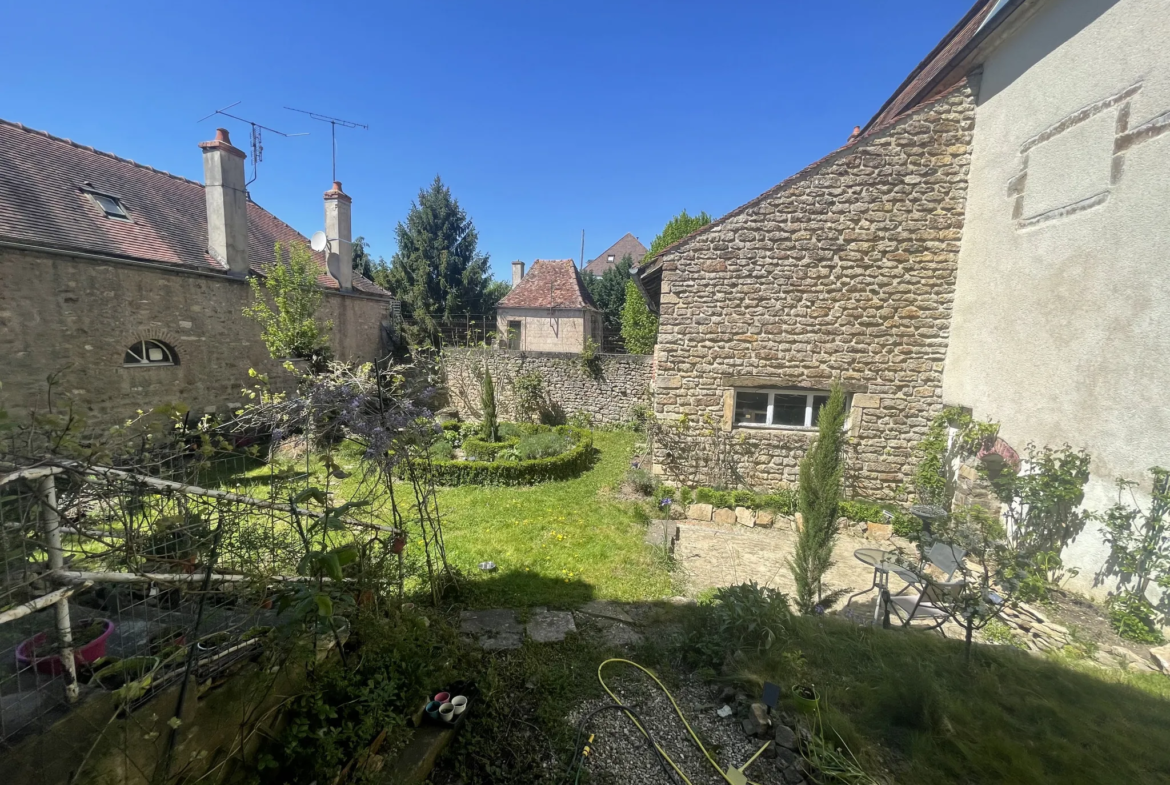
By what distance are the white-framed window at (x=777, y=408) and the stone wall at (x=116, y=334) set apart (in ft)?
33.0

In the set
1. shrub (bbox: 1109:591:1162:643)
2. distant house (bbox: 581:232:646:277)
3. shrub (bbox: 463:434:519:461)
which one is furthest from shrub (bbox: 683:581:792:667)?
distant house (bbox: 581:232:646:277)

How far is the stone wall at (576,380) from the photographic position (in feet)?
43.8

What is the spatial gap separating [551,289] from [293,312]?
12783 millimetres

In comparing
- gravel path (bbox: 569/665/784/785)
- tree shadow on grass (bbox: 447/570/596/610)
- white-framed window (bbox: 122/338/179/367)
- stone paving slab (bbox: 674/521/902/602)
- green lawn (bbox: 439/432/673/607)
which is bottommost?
stone paving slab (bbox: 674/521/902/602)

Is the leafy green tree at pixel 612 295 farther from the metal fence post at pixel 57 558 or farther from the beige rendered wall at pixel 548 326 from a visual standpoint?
the metal fence post at pixel 57 558

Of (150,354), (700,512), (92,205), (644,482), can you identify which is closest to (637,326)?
(644,482)

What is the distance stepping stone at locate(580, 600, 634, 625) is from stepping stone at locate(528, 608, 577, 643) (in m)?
0.25

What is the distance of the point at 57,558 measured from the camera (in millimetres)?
1741

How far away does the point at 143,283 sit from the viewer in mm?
8891

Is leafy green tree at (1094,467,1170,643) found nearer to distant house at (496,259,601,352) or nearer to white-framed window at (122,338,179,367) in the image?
white-framed window at (122,338,179,367)

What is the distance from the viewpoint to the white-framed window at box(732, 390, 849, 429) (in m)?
7.57

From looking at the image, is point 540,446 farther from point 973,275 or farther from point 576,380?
point 973,275

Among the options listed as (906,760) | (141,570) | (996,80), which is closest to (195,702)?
(141,570)

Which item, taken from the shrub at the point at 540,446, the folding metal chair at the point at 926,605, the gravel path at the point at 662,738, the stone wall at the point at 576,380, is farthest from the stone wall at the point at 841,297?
the stone wall at the point at 576,380
